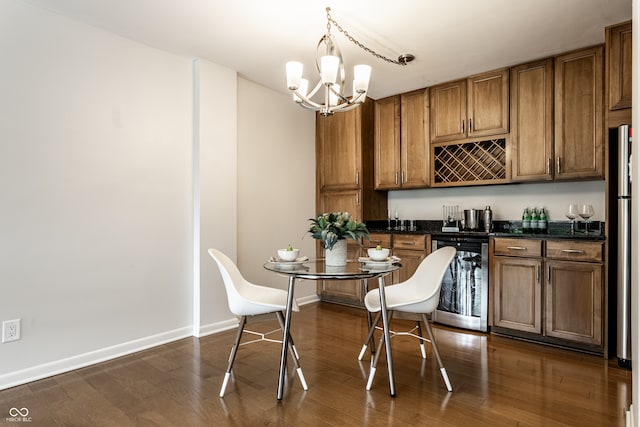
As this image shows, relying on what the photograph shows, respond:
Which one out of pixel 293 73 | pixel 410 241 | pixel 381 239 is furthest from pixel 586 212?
pixel 293 73

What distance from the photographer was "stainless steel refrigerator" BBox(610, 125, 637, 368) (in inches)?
98.1

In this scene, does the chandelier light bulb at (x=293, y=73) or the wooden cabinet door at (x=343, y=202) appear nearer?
the chandelier light bulb at (x=293, y=73)

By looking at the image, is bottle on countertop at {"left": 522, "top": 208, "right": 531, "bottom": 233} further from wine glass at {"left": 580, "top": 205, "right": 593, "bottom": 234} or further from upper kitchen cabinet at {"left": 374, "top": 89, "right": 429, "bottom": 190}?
upper kitchen cabinet at {"left": 374, "top": 89, "right": 429, "bottom": 190}

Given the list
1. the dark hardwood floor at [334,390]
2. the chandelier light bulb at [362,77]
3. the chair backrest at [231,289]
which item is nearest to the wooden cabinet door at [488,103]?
the chandelier light bulb at [362,77]

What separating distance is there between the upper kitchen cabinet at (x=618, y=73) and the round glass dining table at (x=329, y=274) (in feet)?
6.41

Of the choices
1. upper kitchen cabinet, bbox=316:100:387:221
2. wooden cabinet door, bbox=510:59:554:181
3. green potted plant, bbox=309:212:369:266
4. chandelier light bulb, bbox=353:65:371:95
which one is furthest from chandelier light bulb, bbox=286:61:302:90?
wooden cabinet door, bbox=510:59:554:181

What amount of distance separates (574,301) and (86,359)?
3660 millimetres

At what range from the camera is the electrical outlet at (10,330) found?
7.48 ft

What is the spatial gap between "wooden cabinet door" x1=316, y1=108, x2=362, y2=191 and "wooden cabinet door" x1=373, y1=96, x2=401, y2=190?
0.27 metres

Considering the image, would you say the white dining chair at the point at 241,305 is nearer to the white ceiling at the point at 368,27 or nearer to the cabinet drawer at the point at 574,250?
the white ceiling at the point at 368,27

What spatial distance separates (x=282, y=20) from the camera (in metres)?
A: 2.61

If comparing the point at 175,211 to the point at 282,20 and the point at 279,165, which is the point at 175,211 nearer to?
the point at 279,165

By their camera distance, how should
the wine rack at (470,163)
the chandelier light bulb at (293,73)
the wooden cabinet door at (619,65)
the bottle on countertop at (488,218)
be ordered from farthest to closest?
the bottle on countertop at (488,218)
the wine rack at (470,163)
the wooden cabinet door at (619,65)
the chandelier light bulb at (293,73)

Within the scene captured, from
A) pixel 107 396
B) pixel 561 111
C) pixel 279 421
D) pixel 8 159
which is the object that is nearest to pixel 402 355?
pixel 279 421
